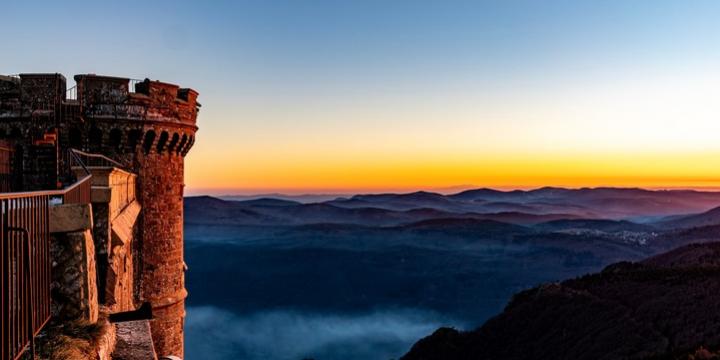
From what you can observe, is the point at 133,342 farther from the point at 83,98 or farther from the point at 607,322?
the point at 607,322

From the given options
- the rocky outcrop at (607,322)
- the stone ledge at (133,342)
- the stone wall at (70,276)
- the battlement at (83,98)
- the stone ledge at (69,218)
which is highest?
the battlement at (83,98)

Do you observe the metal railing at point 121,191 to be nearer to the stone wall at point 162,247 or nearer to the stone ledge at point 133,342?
the stone wall at point 162,247

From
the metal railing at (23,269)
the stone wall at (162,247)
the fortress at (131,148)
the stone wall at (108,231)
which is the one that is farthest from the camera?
the stone wall at (162,247)

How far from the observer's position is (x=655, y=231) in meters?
150

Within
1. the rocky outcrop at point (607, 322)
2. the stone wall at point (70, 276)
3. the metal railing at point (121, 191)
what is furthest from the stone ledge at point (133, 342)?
the rocky outcrop at point (607, 322)

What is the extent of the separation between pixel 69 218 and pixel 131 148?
807 cm

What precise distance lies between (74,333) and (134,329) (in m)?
2.02

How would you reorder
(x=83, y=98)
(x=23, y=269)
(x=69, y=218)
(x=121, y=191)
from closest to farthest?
1. (x=23, y=269)
2. (x=69, y=218)
3. (x=121, y=191)
4. (x=83, y=98)

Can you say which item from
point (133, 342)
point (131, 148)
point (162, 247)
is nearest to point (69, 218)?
point (133, 342)

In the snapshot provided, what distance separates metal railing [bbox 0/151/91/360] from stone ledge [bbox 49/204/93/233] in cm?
74

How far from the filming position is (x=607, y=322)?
29.0 meters

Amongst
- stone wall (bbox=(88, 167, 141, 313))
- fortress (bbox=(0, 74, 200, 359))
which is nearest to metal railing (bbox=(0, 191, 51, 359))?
stone wall (bbox=(88, 167, 141, 313))

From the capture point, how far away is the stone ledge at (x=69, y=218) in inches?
231

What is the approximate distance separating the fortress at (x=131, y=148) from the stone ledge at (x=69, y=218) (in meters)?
5.01
